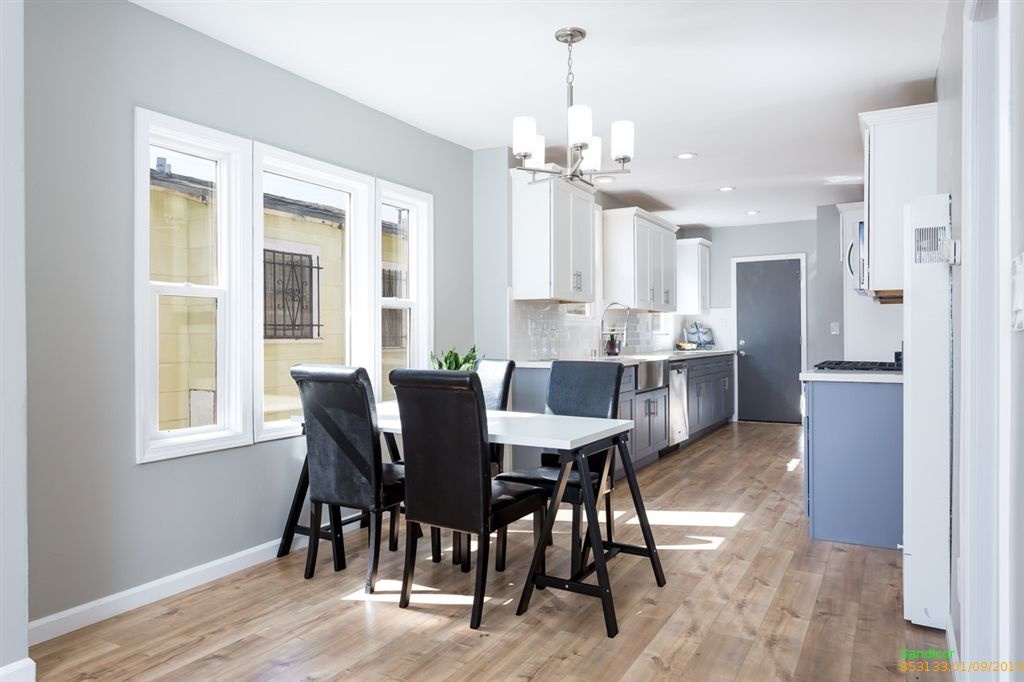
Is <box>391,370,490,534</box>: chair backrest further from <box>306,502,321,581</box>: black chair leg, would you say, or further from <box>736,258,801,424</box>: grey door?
<box>736,258,801,424</box>: grey door

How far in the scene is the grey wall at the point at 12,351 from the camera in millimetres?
2094

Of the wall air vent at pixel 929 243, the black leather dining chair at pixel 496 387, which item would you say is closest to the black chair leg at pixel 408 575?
the black leather dining chair at pixel 496 387

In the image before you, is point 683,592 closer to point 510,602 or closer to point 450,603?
point 510,602

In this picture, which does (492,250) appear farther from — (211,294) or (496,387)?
(211,294)

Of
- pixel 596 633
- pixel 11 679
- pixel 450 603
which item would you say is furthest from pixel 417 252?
pixel 11 679

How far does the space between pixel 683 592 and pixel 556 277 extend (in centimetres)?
258

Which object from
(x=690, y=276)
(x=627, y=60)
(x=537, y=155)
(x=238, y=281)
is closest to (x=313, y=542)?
(x=238, y=281)

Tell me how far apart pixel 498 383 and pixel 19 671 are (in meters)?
2.49

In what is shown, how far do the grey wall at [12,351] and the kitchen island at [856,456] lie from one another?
11.4ft

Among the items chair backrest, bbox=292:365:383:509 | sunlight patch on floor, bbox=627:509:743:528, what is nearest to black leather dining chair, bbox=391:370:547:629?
chair backrest, bbox=292:365:383:509

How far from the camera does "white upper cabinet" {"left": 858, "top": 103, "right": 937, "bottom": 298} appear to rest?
3.47 metres

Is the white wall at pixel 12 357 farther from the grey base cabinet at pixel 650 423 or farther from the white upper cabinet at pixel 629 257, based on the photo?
the white upper cabinet at pixel 629 257

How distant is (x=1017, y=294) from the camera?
1.07 meters

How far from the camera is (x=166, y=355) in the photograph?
3096 mm
